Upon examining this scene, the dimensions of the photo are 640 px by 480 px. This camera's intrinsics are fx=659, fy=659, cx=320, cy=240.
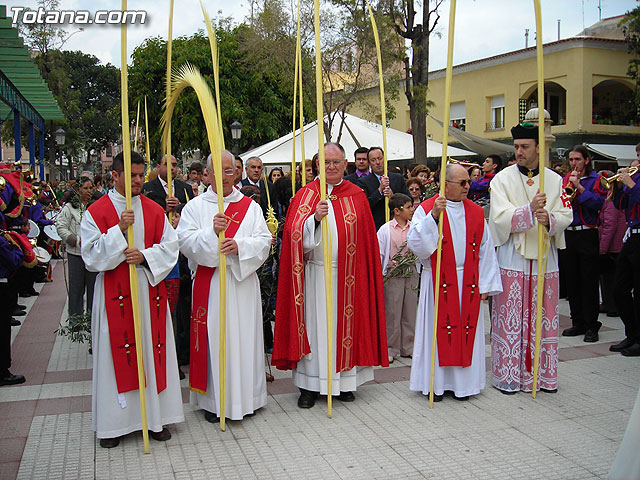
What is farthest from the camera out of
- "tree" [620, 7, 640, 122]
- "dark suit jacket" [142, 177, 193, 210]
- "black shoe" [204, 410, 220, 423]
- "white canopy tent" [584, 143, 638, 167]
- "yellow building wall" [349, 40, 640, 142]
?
"yellow building wall" [349, 40, 640, 142]

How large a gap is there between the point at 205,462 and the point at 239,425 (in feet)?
2.23

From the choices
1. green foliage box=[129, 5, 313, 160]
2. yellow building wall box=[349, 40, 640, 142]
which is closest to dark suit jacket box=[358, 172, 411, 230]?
yellow building wall box=[349, 40, 640, 142]

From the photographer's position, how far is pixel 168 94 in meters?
5.18

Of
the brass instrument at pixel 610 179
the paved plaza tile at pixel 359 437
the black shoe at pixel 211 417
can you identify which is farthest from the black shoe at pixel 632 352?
the black shoe at pixel 211 417

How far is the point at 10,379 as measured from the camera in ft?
20.5

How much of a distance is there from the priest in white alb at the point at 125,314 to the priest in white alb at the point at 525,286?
109 inches

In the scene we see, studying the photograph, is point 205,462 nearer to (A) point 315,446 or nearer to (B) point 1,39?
(A) point 315,446

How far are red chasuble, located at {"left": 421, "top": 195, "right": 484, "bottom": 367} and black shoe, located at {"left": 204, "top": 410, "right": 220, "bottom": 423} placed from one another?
1.87 meters

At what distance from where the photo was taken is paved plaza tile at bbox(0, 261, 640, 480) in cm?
423

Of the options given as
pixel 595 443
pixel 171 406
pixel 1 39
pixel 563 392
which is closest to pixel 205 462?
pixel 171 406

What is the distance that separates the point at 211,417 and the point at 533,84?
79.0ft

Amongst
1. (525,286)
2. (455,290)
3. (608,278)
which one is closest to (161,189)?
(455,290)

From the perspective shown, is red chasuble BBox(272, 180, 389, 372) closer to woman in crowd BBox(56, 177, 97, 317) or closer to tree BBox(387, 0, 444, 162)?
woman in crowd BBox(56, 177, 97, 317)

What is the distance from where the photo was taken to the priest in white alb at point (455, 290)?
215 inches
